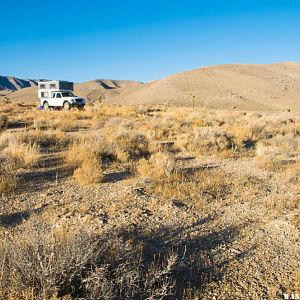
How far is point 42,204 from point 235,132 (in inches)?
449

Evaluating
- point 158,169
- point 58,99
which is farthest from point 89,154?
point 58,99

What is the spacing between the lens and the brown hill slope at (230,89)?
7157 cm

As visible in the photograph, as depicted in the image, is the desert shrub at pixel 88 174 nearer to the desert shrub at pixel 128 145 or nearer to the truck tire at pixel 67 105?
the desert shrub at pixel 128 145

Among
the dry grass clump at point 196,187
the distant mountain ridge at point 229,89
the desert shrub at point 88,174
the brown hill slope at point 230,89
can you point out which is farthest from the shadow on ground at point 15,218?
the brown hill slope at point 230,89

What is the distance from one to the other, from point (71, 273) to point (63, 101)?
2758cm

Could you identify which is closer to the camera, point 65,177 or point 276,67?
point 65,177

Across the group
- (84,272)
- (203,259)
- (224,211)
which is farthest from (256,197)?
(84,272)

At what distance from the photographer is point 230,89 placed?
3403 inches

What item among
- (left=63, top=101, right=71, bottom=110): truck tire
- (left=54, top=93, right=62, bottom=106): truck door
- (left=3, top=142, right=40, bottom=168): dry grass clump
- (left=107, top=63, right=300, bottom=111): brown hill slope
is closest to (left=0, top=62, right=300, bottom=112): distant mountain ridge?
(left=107, top=63, right=300, bottom=111): brown hill slope

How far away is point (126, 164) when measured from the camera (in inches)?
382

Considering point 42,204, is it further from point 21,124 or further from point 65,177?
point 21,124

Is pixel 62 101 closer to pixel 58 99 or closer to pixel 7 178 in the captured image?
pixel 58 99

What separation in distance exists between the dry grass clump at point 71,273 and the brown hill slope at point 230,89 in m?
59.9

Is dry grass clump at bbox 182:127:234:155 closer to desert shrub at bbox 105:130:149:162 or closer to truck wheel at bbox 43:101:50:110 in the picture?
desert shrub at bbox 105:130:149:162
